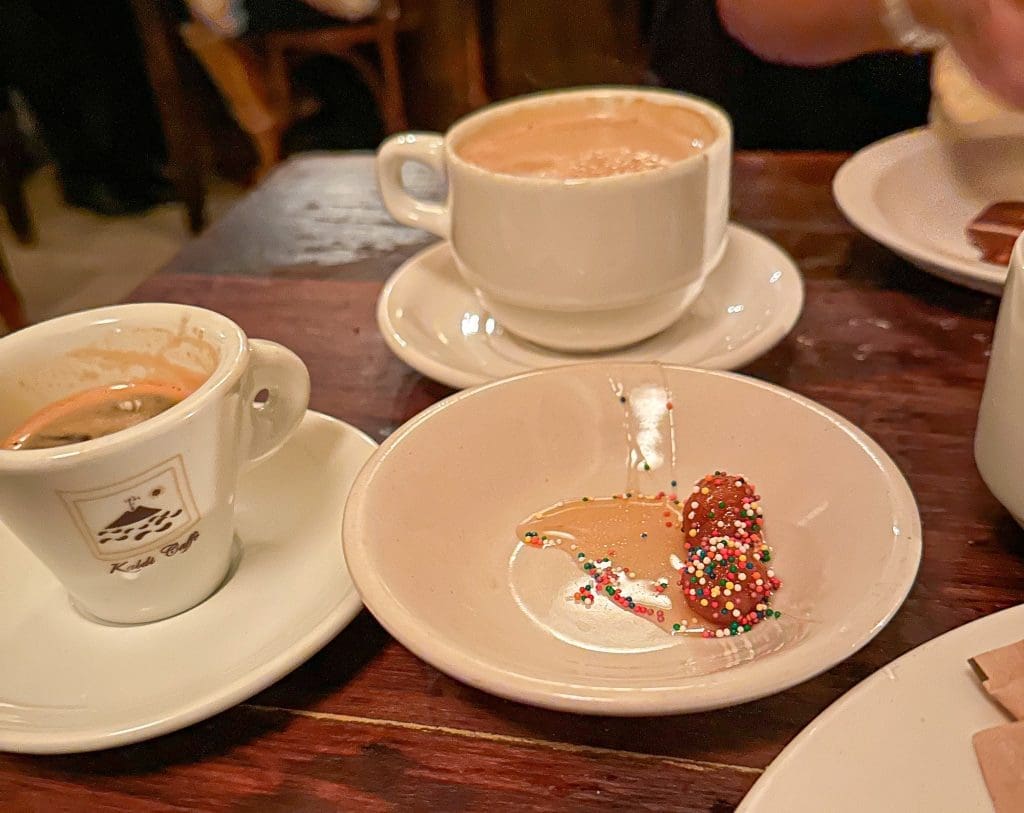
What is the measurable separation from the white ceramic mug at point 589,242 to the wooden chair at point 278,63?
7.40ft

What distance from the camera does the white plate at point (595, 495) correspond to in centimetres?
47

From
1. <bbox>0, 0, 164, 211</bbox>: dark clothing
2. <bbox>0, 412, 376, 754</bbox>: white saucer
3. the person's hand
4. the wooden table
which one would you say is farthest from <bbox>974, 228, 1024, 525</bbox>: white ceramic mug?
<bbox>0, 0, 164, 211</bbox>: dark clothing

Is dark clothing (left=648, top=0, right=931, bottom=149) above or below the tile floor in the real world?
above

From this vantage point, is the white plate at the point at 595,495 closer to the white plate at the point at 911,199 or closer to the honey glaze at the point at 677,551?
the honey glaze at the point at 677,551

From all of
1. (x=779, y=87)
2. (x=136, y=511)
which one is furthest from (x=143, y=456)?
(x=779, y=87)

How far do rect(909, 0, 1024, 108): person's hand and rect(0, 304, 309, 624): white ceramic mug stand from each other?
2.75 feet

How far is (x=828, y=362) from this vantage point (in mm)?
845

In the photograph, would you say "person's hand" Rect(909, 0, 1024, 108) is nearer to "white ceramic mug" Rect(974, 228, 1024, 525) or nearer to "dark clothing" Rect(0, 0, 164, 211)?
"white ceramic mug" Rect(974, 228, 1024, 525)

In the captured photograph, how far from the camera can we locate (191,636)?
0.58 m

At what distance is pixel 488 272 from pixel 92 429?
0.37 metres

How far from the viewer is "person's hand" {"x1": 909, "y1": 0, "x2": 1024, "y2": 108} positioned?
37.8 inches

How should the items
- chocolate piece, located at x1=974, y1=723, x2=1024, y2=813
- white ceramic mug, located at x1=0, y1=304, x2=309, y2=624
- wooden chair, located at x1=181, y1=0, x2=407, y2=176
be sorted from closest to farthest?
chocolate piece, located at x1=974, y1=723, x2=1024, y2=813 → white ceramic mug, located at x1=0, y1=304, x2=309, y2=624 → wooden chair, located at x1=181, y1=0, x2=407, y2=176

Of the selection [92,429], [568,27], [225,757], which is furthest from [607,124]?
[568,27]

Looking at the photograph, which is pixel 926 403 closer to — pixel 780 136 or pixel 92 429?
Result: pixel 92 429
